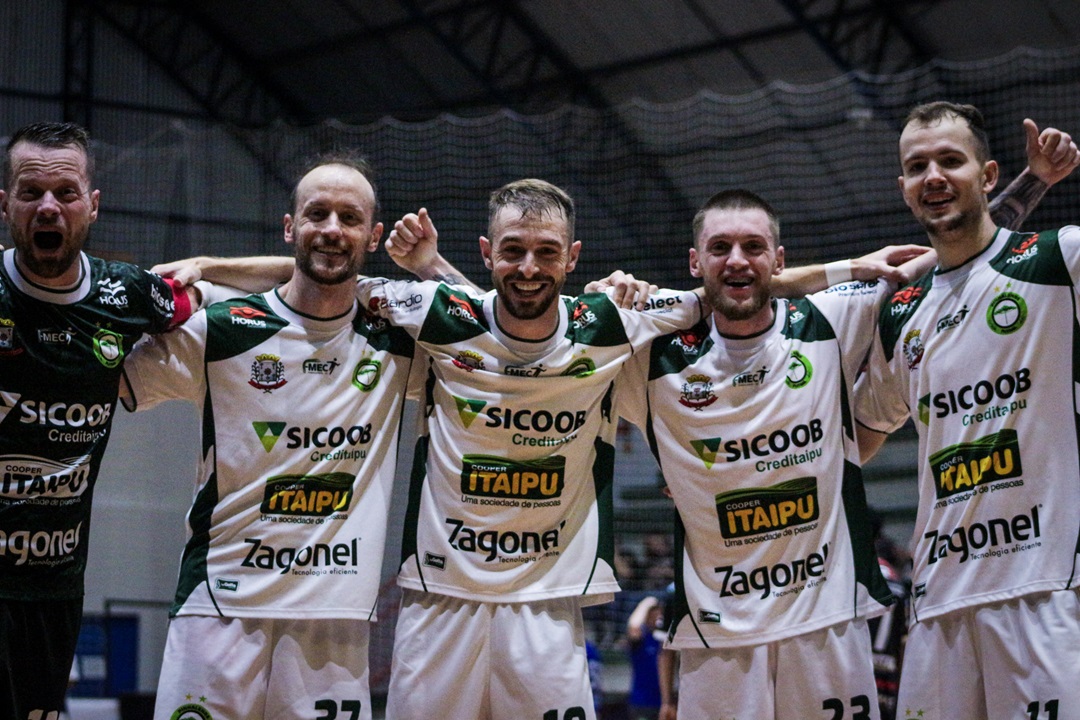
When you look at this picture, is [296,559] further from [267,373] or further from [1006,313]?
[1006,313]

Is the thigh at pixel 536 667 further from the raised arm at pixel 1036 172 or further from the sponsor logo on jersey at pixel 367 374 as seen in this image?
the raised arm at pixel 1036 172

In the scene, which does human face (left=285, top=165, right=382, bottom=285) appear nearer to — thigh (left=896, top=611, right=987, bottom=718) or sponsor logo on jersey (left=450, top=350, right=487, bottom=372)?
sponsor logo on jersey (left=450, top=350, right=487, bottom=372)

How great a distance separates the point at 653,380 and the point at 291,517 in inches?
58.5

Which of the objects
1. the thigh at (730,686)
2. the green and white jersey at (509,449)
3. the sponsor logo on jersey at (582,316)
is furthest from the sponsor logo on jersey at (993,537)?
the sponsor logo on jersey at (582,316)

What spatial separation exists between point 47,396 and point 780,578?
2728 mm

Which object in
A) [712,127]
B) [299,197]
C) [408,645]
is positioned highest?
[712,127]

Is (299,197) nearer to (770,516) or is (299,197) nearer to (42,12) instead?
(770,516)

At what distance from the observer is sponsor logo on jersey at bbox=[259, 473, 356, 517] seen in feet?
13.8

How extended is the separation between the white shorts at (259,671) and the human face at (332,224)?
130 cm

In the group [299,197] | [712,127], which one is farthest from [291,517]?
[712,127]

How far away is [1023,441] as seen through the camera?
156 inches

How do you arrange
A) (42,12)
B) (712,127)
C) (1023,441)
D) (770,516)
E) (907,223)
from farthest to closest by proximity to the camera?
(42,12) < (712,127) < (907,223) < (770,516) < (1023,441)

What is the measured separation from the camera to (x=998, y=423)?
13.2ft

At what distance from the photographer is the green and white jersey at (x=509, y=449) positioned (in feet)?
13.8
